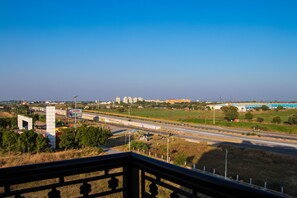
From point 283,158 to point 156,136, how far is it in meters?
11.7

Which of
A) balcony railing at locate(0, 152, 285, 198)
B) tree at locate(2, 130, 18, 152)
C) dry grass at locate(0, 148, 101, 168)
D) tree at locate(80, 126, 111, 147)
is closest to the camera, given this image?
balcony railing at locate(0, 152, 285, 198)

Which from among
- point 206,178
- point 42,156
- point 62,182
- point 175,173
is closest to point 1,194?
point 62,182

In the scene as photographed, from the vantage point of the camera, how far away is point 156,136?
2484cm

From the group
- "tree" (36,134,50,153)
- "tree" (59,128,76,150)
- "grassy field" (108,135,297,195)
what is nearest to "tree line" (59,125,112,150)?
"tree" (59,128,76,150)

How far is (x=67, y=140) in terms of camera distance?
57.2ft

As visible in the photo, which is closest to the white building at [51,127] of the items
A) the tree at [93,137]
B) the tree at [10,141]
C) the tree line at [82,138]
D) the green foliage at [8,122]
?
the tree line at [82,138]

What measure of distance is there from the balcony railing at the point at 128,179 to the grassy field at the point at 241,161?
1141cm

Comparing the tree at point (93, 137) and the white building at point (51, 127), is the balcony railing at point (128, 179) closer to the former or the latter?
the tree at point (93, 137)

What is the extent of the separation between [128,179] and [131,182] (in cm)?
3

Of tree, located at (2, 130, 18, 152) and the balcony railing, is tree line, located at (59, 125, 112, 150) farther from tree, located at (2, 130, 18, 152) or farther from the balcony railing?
the balcony railing

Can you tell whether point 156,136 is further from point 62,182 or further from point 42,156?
point 62,182

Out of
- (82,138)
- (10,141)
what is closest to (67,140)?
(82,138)

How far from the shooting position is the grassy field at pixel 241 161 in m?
12.6

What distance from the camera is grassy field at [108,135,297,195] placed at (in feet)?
41.4
